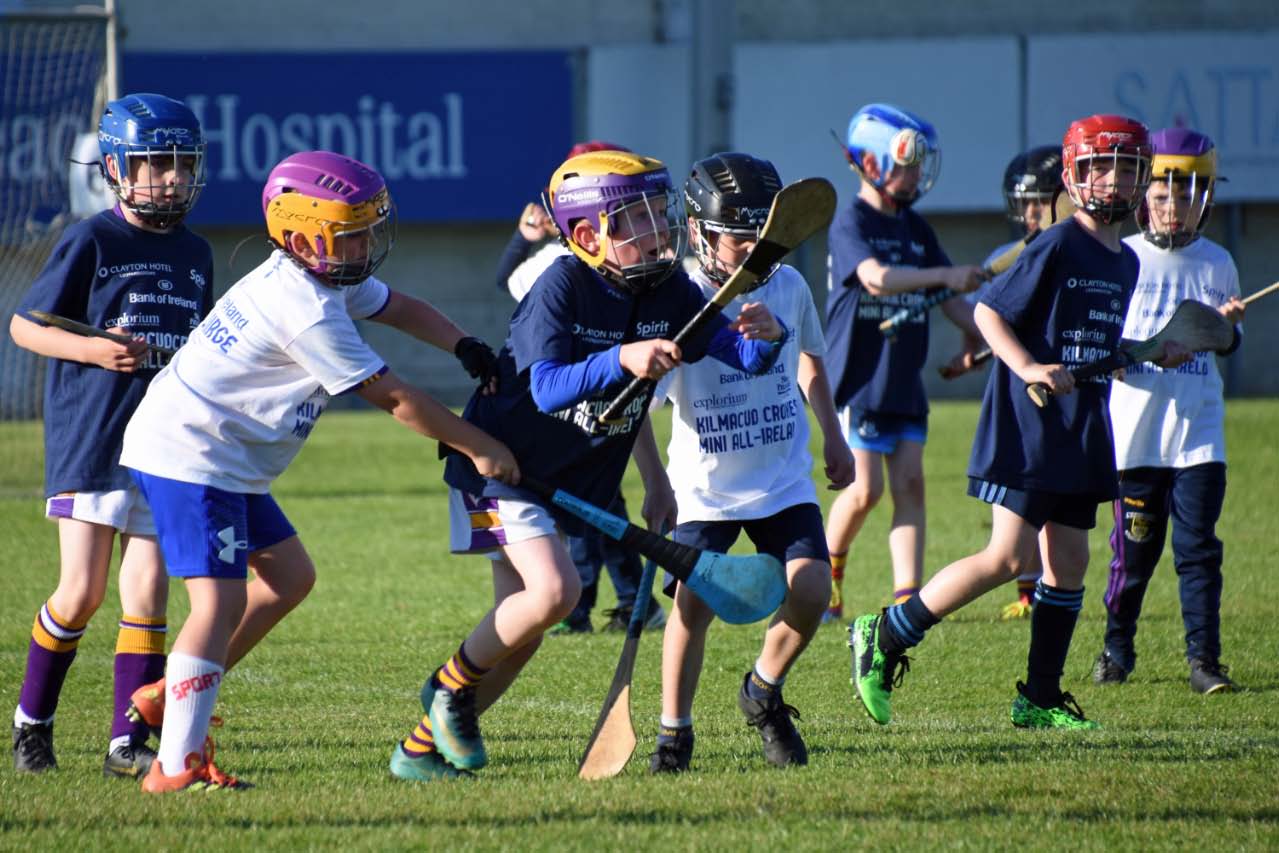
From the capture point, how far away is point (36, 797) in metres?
4.00

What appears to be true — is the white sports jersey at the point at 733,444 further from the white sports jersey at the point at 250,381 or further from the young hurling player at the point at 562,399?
the white sports jersey at the point at 250,381

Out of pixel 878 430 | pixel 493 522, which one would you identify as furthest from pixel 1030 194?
pixel 493 522

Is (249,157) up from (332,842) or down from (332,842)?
down

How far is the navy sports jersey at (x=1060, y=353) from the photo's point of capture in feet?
15.8

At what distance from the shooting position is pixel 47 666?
14.9 feet

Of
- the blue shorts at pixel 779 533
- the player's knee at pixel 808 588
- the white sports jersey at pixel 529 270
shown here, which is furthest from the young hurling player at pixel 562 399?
the white sports jersey at pixel 529 270

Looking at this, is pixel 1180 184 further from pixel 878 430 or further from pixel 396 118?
pixel 396 118

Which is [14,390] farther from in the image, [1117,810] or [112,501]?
[1117,810]

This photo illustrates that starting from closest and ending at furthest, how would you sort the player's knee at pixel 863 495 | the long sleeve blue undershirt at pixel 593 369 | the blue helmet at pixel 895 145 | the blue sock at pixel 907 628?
the long sleeve blue undershirt at pixel 593 369 < the blue sock at pixel 907 628 < the blue helmet at pixel 895 145 < the player's knee at pixel 863 495

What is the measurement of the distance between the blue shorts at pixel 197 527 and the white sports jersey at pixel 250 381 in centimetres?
3

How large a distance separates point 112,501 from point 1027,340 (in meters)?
2.63

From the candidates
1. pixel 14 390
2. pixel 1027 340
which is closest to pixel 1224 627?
pixel 1027 340

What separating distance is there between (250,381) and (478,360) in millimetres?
553

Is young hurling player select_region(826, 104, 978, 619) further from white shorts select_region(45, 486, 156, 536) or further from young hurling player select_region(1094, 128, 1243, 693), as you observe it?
white shorts select_region(45, 486, 156, 536)
